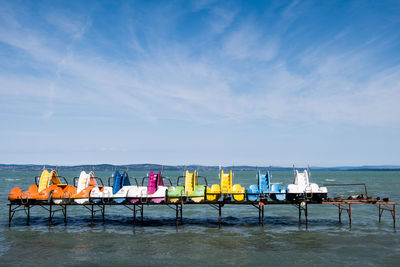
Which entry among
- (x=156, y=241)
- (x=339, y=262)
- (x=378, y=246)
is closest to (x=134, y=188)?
(x=156, y=241)

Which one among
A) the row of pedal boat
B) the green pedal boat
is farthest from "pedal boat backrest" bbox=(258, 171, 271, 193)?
the green pedal boat

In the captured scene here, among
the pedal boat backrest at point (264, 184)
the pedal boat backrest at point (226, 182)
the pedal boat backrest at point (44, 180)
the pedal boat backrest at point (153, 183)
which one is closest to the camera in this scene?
the pedal boat backrest at point (226, 182)

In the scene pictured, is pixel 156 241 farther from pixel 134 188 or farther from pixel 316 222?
pixel 316 222

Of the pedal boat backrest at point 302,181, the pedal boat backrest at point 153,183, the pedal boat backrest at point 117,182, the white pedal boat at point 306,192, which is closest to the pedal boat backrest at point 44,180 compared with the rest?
the pedal boat backrest at point 117,182

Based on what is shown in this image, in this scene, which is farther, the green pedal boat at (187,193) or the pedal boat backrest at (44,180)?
the pedal boat backrest at (44,180)

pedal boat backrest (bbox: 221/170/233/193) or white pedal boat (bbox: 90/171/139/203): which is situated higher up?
pedal boat backrest (bbox: 221/170/233/193)

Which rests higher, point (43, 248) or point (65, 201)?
point (65, 201)

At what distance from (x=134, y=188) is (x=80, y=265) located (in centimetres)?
991

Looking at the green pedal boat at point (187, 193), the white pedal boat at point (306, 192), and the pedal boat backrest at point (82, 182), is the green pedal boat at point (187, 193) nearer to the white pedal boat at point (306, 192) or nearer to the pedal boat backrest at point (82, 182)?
the white pedal boat at point (306, 192)

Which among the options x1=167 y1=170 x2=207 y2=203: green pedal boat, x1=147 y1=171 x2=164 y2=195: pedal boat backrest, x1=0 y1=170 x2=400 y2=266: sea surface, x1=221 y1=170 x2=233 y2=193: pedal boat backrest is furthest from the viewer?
x1=147 y1=171 x2=164 y2=195: pedal boat backrest

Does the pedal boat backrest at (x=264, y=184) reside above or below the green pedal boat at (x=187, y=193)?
above

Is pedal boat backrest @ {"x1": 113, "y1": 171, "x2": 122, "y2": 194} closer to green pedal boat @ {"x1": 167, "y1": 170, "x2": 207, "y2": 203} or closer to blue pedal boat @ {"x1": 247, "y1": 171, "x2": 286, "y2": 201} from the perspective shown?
green pedal boat @ {"x1": 167, "y1": 170, "x2": 207, "y2": 203}

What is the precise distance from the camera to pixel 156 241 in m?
27.2

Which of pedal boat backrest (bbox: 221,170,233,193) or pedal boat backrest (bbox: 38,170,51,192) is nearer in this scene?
pedal boat backrest (bbox: 221,170,233,193)
